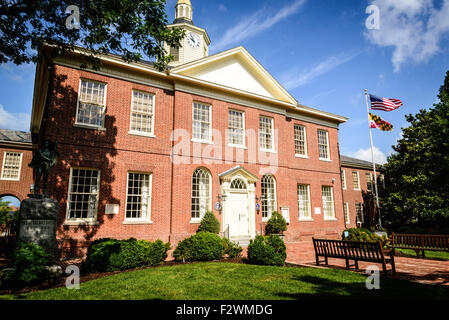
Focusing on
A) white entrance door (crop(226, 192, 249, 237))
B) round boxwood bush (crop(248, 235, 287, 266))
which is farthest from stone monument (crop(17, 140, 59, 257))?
white entrance door (crop(226, 192, 249, 237))

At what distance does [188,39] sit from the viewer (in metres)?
22.2

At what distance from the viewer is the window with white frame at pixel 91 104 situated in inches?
470

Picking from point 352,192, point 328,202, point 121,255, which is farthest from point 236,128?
point 352,192

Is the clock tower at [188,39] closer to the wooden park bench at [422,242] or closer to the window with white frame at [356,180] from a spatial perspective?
the wooden park bench at [422,242]

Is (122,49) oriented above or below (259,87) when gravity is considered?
below

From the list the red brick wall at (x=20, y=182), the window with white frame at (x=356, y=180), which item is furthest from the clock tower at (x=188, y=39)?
the window with white frame at (x=356, y=180)

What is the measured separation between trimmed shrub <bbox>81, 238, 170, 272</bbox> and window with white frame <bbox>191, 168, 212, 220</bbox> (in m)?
4.87

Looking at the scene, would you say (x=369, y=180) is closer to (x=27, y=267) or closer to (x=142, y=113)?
(x=142, y=113)

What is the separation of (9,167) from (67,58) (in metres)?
15.8

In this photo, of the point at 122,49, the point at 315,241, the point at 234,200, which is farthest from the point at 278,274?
the point at 122,49

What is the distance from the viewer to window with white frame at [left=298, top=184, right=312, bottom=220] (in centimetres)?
1775

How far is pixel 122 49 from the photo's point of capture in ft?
32.2

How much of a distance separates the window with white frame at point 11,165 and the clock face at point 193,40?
17.3 meters
